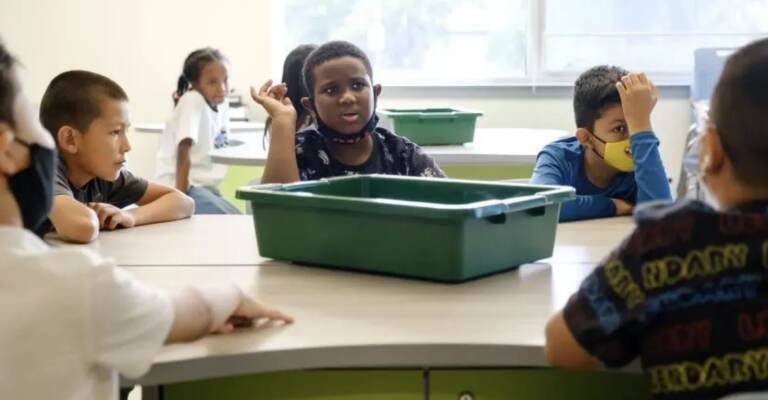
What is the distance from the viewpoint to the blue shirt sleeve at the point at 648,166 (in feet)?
6.88

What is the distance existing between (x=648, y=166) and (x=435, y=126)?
123 cm

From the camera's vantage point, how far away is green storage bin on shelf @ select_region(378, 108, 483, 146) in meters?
3.28

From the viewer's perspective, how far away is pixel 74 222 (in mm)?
1869

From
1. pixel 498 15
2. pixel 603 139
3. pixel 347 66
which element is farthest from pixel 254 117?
pixel 603 139

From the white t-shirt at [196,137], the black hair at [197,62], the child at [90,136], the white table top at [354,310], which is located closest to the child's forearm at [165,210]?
the child at [90,136]

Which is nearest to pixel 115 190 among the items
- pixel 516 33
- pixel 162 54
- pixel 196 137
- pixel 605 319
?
pixel 605 319

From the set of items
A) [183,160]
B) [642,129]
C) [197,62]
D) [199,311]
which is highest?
[197,62]

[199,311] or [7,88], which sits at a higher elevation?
[7,88]

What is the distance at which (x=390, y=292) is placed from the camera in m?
1.49

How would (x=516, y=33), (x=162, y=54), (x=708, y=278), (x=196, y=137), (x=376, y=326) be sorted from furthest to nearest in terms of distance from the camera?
(x=516, y=33), (x=162, y=54), (x=196, y=137), (x=376, y=326), (x=708, y=278)

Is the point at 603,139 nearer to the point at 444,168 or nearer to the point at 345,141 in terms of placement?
the point at 345,141

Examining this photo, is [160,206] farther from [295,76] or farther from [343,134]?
[295,76]

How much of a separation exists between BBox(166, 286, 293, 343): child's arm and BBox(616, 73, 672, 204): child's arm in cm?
99

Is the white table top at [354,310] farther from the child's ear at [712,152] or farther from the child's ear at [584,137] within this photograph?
the child's ear at [584,137]
